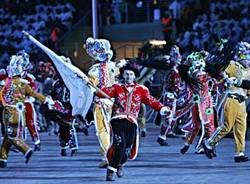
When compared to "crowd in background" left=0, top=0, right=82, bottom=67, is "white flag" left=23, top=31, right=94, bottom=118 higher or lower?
higher

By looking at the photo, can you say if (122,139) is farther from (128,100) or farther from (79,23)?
(79,23)

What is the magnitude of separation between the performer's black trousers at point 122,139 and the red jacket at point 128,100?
80 millimetres

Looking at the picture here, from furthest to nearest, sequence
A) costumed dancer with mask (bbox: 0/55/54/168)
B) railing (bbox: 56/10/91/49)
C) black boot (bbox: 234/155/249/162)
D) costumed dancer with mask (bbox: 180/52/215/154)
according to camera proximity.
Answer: railing (bbox: 56/10/91/49)
costumed dancer with mask (bbox: 180/52/215/154)
black boot (bbox: 234/155/249/162)
costumed dancer with mask (bbox: 0/55/54/168)

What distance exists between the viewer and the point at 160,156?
44.3ft

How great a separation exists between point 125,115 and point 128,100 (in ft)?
0.67

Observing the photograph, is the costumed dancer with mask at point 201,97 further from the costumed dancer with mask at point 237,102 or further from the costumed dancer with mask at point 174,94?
the costumed dancer with mask at point 174,94

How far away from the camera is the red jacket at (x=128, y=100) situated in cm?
1055

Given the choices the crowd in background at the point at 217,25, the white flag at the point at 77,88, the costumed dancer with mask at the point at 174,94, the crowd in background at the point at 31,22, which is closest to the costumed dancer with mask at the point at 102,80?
the white flag at the point at 77,88

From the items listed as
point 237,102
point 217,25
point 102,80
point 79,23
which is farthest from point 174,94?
point 79,23

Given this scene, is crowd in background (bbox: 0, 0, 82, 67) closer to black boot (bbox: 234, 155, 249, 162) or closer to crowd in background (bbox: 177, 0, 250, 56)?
crowd in background (bbox: 177, 0, 250, 56)

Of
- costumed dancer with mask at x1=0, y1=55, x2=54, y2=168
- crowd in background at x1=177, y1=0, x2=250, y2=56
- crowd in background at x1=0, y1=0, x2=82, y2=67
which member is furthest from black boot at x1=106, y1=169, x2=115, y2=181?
crowd in background at x1=0, y1=0, x2=82, y2=67

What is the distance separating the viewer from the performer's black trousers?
10.4m

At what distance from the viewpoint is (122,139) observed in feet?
34.2

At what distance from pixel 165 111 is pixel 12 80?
3.00 metres
